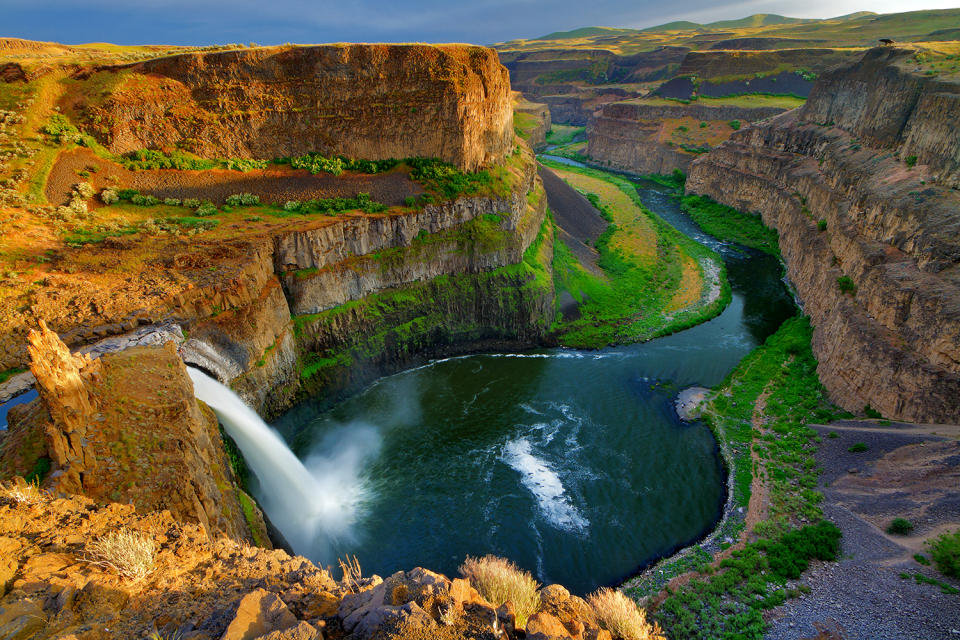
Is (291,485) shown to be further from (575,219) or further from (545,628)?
(575,219)

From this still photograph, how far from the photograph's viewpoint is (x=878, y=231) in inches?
1469

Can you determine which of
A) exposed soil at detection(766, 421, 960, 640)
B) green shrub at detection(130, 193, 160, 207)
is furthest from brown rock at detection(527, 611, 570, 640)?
green shrub at detection(130, 193, 160, 207)

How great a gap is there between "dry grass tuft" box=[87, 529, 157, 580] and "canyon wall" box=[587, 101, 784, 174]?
103451 mm

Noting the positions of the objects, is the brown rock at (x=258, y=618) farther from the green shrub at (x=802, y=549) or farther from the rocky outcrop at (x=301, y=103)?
the rocky outcrop at (x=301, y=103)

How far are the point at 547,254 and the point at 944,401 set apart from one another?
31151 mm

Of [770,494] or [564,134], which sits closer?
[770,494]

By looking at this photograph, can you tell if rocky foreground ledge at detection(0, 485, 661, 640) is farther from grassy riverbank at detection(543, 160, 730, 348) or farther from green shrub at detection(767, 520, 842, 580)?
grassy riverbank at detection(543, 160, 730, 348)

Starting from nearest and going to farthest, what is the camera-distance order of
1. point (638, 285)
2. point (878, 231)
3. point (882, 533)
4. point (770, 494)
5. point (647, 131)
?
1. point (882, 533)
2. point (770, 494)
3. point (878, 231)
4. point (638, 285)
5. point (647, 131)

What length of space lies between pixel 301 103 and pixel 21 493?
123 ft

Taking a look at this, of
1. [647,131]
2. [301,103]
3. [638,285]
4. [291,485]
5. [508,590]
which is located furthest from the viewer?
[647,131]

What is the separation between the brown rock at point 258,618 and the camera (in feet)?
24.4

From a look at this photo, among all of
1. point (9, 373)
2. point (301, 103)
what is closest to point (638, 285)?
point (301, 103)

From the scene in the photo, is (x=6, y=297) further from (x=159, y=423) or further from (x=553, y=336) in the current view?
(x=553, y=336)

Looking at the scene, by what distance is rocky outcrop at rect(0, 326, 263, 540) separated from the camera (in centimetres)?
1288
